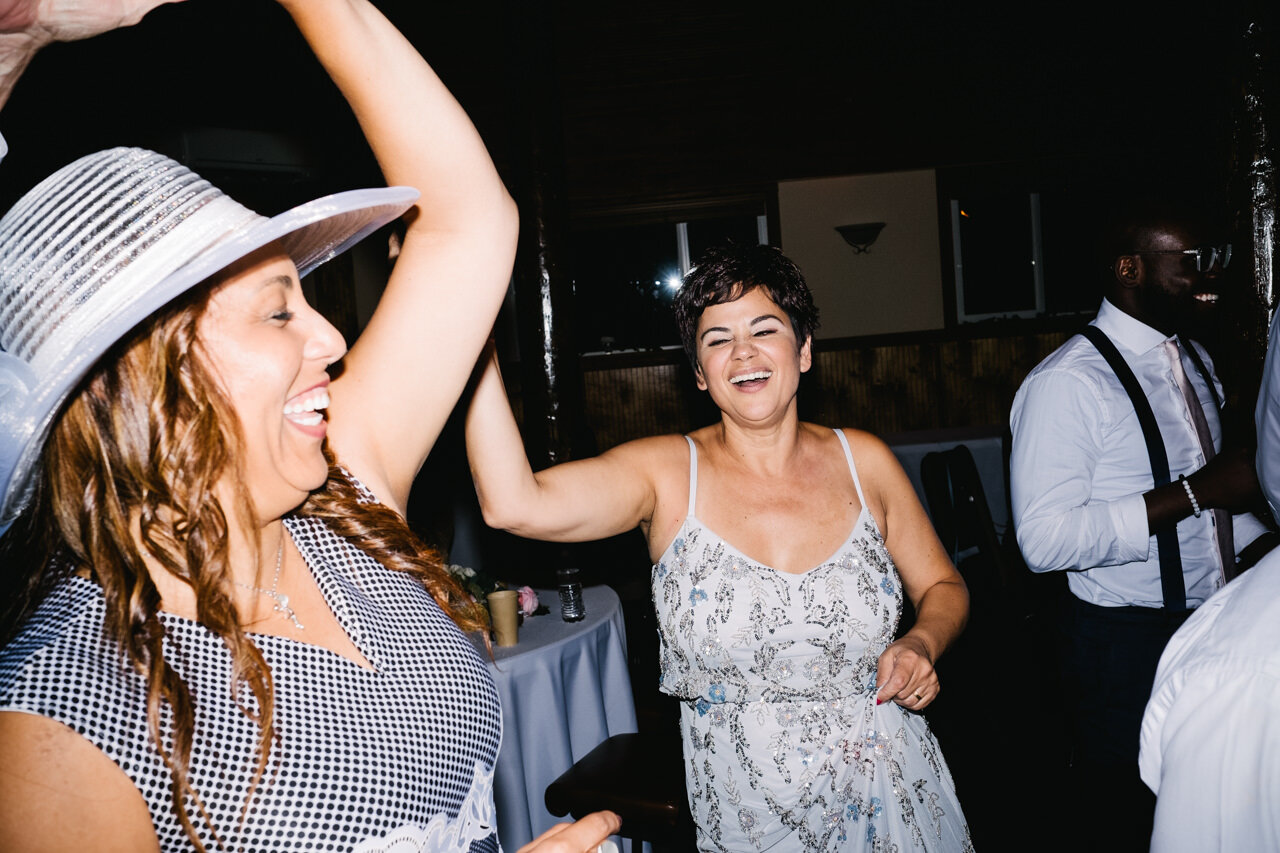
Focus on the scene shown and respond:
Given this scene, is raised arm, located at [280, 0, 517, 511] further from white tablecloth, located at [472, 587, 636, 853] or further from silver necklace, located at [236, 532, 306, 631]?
white tablecloth, located at [472, 587, 636, 853]

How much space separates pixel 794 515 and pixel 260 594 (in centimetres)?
114

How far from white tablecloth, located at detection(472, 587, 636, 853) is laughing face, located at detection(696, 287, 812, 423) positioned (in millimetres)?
1174

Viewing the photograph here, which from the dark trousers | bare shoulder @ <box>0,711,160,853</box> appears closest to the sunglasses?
the dark trousers

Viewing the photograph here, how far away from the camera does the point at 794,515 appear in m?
1.86

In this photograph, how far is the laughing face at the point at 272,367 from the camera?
0.93 meters

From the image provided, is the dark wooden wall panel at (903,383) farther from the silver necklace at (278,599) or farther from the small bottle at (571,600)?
the silver necklace at (278,599)

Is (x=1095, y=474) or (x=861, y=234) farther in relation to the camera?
(x=861, y=234)

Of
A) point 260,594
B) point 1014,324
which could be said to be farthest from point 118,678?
point 1014,324

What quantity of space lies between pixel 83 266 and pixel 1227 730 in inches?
45.9

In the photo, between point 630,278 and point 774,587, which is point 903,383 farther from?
point 774,587

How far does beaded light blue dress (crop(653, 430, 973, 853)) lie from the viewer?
1722 millimetres

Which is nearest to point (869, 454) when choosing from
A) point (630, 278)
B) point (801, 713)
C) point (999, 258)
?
point (801, 713)

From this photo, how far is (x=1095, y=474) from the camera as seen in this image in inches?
90.3

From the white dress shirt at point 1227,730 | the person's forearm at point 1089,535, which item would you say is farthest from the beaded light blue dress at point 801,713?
the white dress shirt at point 1227,730
